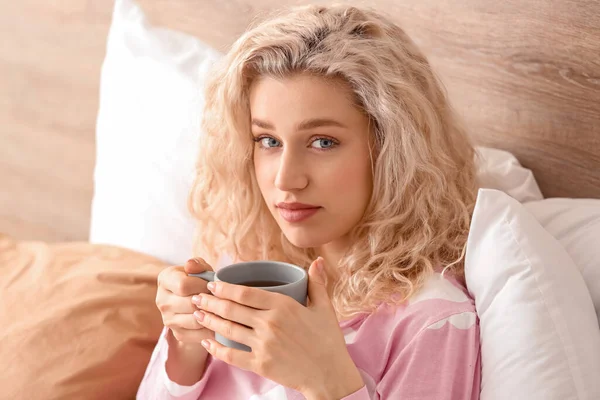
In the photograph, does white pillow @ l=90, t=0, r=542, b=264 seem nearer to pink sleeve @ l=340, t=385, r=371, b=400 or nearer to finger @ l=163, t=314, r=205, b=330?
finger @ l=163, t=314, r=205, b=330

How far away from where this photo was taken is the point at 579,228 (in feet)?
4.02

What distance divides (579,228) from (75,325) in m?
0.88

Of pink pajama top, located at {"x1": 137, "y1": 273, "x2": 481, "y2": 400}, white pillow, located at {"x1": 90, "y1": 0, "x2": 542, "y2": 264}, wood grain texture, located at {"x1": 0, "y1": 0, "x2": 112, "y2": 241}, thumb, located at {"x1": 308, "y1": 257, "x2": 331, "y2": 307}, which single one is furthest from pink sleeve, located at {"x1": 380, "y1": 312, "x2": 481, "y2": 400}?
wood grain texture, located at {"x1": 0, "y1": 0, "x2": 112, "y2": 241}

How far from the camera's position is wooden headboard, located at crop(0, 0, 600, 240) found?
4.44 ft

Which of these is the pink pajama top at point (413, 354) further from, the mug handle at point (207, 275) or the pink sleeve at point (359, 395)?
the mug handle at point (207, 275)

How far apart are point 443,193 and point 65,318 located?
2.31 feet

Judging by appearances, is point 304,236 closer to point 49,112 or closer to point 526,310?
point 526,310

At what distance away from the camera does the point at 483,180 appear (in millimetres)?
1397

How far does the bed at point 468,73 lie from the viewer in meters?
1.35

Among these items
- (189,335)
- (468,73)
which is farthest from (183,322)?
(468,73)

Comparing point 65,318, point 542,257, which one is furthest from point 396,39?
point 65,318

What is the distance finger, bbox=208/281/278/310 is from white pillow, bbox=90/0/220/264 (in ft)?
2.19

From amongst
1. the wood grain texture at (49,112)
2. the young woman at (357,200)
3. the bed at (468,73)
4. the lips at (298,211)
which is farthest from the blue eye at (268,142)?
the wood grain texture at (49,112)

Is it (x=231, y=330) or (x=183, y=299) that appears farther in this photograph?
(x=183, y=299)
